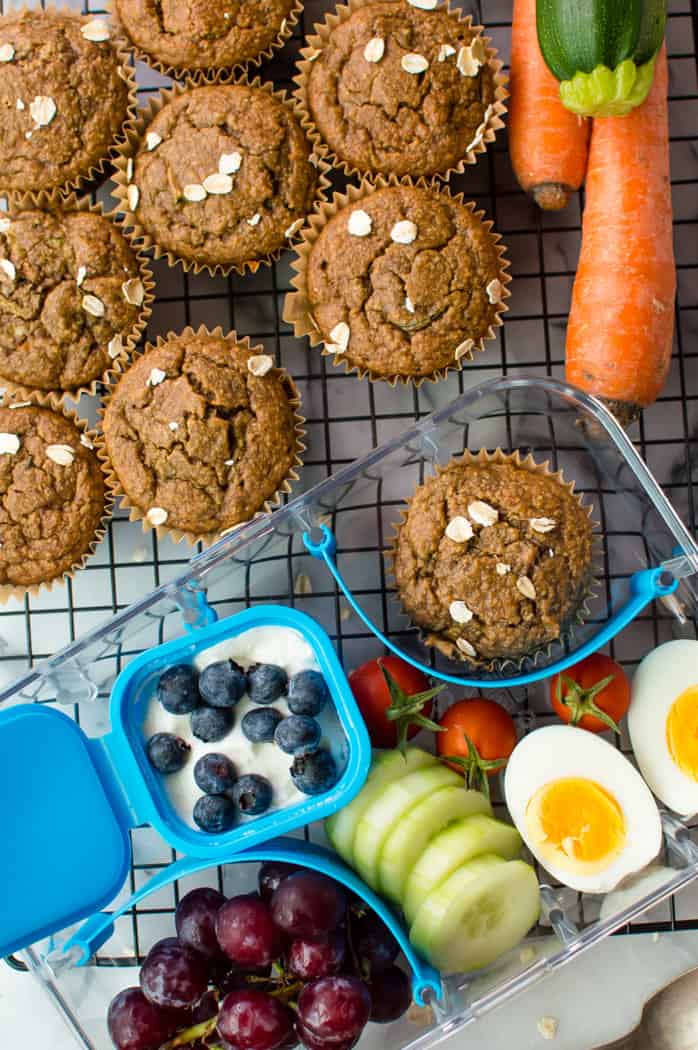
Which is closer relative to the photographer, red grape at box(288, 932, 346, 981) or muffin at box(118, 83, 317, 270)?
red grape at box(288, 932, 346, 981)

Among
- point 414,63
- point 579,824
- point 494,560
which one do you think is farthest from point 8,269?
point 579,824

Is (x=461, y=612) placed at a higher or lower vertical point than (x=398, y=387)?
lower

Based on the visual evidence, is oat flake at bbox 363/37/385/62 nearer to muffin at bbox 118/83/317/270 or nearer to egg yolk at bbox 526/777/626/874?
muffin at bbox 118/83/317/270

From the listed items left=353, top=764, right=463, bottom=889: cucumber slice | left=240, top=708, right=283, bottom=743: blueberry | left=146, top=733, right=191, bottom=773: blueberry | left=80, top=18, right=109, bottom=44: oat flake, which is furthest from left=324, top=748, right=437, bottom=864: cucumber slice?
left=80, top=18, right=109, bottom=44: oat flake

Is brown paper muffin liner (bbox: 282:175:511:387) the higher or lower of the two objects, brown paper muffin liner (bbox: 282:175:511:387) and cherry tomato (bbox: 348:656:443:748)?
the higher

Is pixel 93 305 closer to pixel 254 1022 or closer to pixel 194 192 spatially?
pixel 194 192

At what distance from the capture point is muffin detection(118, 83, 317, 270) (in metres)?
2.05

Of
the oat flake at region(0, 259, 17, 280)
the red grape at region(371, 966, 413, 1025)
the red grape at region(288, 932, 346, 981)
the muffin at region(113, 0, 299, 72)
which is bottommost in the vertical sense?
the red grape at region(371, 966, 413, 1025)

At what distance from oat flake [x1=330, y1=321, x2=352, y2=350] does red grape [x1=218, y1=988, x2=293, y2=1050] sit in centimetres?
130

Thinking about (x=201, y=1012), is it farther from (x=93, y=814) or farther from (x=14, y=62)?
(x=14, y=62)

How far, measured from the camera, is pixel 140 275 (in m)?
2.13

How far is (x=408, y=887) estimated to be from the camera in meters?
1.93

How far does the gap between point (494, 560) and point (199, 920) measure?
0.94 metres

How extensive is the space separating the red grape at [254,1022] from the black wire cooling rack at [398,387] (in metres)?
0.88
